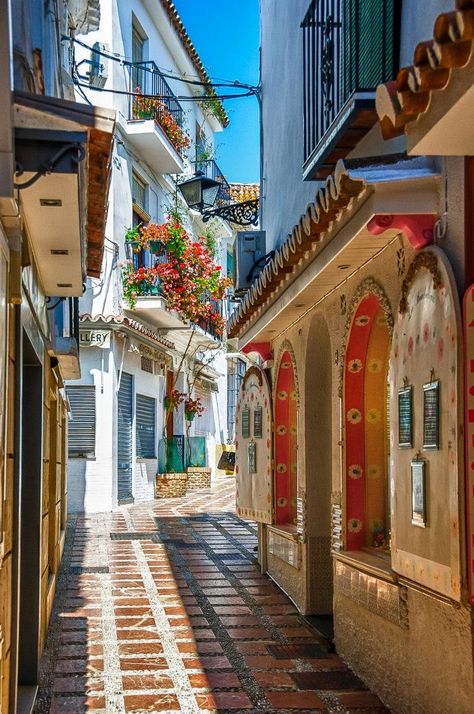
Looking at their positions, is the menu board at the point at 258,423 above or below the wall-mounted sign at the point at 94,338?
below

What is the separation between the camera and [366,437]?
7367 millimetres

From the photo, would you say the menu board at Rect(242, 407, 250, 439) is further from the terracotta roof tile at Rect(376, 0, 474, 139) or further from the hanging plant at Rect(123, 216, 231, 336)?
the hanging plant at Rect(123, 216, 231, 336)

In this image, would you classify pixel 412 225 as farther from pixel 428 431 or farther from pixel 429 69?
pixel 429 69

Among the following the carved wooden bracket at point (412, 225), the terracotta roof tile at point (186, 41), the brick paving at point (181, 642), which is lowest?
the brick paving at point (181, 642)

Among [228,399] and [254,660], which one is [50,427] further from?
[228,399]

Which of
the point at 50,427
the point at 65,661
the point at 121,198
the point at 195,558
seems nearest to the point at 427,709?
the point at 65,661

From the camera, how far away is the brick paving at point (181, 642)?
624 centimetres

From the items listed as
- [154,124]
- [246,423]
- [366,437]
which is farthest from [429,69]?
[154,124]

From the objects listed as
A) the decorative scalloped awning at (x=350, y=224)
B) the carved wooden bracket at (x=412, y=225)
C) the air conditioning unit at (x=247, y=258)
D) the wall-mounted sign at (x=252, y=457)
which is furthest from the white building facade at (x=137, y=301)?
the carved wooden bracket at (x=412, y=225)

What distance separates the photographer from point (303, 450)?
9.20m

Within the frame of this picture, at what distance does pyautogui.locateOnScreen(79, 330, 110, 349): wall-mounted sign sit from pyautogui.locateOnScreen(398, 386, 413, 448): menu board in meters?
15.1

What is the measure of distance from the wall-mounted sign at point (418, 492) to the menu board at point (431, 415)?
14 cm

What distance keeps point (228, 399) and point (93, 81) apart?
20942 millimetres

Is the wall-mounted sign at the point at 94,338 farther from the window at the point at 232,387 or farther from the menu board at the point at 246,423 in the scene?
the window at the point at 232,387
